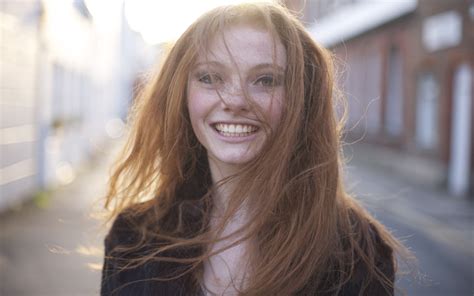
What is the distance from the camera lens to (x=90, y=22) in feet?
50.1

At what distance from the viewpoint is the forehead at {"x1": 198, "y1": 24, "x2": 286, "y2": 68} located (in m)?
1.90

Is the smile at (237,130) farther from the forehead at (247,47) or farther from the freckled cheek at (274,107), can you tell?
the forehead at (247,47)

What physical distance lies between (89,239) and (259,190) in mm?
1478

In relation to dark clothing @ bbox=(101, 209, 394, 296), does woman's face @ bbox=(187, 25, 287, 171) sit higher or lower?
higher

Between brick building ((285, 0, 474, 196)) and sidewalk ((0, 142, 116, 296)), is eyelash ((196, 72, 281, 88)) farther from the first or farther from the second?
brick building ((285, 0, 474, 196))

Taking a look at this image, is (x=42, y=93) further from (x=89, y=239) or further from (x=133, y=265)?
(x=133, y=265)

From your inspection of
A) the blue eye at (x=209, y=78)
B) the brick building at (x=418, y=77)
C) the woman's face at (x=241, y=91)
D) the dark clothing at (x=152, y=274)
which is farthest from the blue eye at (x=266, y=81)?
the brick building at (x=418, y=77)

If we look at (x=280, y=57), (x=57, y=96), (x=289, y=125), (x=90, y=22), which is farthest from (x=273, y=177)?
(x=90, y=22)

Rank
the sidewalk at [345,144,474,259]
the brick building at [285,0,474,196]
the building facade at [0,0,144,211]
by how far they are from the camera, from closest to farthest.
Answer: the building facade at [0,0,144,211], the sidewalk at [345,144,474,259], the brick building at [285,0,474,196]

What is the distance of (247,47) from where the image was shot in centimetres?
191

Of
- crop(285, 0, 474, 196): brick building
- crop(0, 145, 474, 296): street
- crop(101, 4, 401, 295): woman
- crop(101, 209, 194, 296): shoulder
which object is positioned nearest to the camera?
crop(101, 4, 401, 295): woman

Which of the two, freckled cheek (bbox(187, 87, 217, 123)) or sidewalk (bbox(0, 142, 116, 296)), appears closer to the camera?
freckled cheek (bbox(187, 87, 217, 123))

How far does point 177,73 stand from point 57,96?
35.1 feet

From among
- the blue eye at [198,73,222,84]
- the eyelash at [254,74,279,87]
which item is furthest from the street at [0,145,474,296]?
the eyelash at [254,74,279,87]
